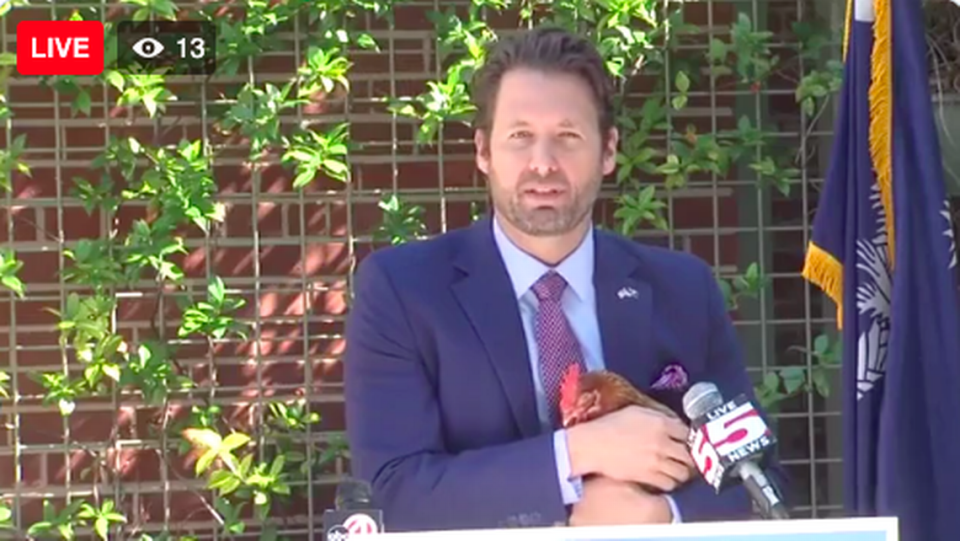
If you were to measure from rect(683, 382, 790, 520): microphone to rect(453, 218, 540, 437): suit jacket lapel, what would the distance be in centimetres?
47

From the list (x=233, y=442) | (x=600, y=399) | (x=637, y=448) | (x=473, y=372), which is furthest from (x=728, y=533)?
(x=233, y=442)

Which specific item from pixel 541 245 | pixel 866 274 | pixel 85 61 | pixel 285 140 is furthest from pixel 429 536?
pixel 85 61

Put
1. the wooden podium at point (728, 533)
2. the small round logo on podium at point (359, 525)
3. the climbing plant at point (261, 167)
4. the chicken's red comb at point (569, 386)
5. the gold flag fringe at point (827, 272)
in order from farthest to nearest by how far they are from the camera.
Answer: the climbing plant at point (261, 167), the gold flag fringe at point (827, 272), the chicken's red comb at point (569, 386), the small round logo on podium at point (359, 525), the wooden podium at point (728, 533)

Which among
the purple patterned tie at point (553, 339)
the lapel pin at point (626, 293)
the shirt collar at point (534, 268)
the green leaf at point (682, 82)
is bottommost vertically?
the purple patterned tie at point (553, 339)

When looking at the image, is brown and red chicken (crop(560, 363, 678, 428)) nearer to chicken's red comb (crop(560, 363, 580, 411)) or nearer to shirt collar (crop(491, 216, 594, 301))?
chicken's red comb (crop(560, 363, 580, 411))

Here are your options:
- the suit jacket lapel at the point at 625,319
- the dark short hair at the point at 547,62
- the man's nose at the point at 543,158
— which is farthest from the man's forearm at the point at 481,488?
the dark short hair at the point at 547,62

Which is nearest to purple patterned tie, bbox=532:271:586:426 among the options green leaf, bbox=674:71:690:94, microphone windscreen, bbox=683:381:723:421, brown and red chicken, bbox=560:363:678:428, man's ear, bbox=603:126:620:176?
brown and red chicken, bbox=560:363:678:428

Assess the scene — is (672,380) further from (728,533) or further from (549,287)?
(728,533)

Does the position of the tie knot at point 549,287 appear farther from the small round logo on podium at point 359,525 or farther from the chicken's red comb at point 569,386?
the small round logo on podium at point 359,525

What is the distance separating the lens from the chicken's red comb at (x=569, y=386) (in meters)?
2.57

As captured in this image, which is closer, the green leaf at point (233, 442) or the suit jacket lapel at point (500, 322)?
the suit jacket lapel at point (500, 322)

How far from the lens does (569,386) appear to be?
2.60m

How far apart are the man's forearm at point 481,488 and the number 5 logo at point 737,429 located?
0.38 meters

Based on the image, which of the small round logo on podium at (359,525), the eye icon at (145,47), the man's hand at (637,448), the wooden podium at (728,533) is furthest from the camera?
the eye icon at (145,47)
